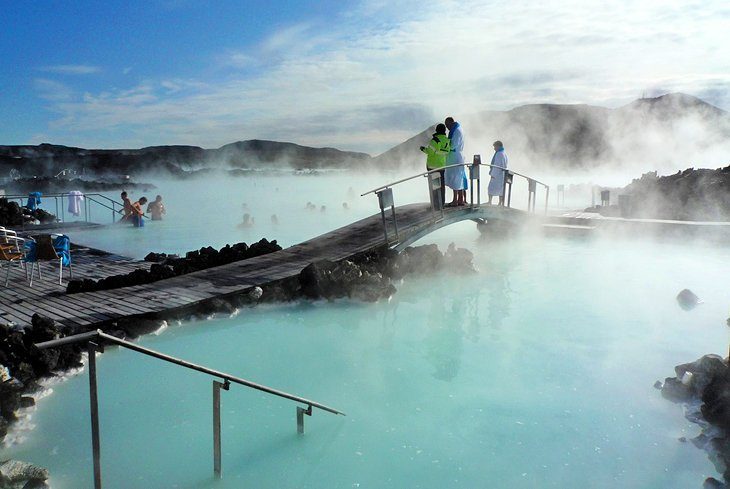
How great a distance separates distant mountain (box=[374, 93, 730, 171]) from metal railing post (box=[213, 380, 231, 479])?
44.4m

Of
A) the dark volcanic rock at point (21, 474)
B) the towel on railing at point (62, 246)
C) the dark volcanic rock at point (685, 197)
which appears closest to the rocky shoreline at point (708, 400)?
the dark volcanic rock at point (21, 474)

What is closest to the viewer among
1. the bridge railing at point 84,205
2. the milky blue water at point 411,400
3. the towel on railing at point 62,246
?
the milky blue water at point 411,400

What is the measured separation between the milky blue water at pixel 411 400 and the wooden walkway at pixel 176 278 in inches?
17.0

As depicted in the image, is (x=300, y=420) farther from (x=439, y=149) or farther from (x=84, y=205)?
(x=84, y=205)

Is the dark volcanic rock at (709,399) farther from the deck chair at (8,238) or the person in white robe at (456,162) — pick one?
the deck chair at (8,238)

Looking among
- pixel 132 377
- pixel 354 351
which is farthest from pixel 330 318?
pixel 132 377

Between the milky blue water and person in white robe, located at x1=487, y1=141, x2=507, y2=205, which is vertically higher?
person in white robe, located at x1=487, y1=141, x2=507, y2=205

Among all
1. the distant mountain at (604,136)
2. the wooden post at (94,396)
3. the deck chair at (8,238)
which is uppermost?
the distant mountain at (604,136)

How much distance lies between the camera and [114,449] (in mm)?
4516

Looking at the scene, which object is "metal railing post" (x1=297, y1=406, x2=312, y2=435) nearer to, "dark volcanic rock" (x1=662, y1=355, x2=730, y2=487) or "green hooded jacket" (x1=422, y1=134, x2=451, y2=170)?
"dark volcanic rock" (x1=662, y1=355, x2=730, y2=487)

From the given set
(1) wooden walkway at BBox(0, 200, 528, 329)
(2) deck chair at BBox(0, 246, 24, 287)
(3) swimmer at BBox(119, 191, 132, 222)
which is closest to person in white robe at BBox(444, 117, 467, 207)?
(1) wooden walkway at BBox(0, 200, 528, 329)

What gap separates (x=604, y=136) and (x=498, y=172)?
296 feet

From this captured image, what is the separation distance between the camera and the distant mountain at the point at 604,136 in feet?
162

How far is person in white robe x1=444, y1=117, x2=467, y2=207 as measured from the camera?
→ 11.5m
